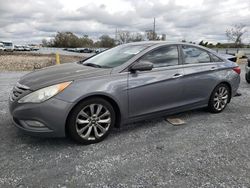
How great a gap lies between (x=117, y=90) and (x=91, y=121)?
0.57 m

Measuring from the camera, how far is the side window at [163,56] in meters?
4.10

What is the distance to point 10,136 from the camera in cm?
373

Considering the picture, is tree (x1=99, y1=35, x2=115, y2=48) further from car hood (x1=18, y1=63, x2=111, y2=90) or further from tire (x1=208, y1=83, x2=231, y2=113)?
car hood (x1=18, y1=63, x2=111, y2=90)

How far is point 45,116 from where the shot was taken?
3.17 m

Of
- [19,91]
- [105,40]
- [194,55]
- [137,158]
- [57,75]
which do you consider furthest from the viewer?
[105,40]

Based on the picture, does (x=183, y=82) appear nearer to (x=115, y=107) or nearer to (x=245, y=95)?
(x=115, y=107)

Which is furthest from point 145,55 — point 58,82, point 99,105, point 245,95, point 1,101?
point 245,95

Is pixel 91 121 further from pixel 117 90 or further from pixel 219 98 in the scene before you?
pixel 219 98

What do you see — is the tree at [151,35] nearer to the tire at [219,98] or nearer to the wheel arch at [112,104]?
the tire at [219,98]

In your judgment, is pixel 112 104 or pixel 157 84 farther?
pixel 157 84

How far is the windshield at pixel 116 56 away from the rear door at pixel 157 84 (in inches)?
9.3

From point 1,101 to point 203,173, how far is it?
464 cm

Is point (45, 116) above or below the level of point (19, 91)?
below

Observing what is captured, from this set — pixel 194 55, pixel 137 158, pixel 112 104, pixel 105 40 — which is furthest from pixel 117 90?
pixel 105 40
